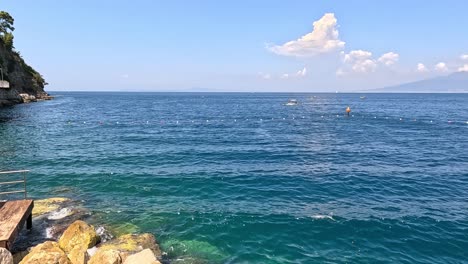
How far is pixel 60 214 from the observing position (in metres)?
19.5

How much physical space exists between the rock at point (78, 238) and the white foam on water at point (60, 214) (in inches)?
175

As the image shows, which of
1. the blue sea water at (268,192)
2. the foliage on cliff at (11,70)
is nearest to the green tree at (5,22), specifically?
the foliage on cliff at (11,70)

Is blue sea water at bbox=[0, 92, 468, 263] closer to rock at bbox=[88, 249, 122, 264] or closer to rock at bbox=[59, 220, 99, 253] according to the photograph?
rock at bbox=[88, 249, 122, 264]

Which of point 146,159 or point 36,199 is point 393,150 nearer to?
point 146,159

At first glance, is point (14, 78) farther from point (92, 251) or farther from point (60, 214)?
point (92, 251)

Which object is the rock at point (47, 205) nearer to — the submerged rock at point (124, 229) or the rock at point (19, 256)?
the submerged rock at point (124, 229)

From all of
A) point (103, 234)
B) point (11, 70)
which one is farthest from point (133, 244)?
point (11, 70)

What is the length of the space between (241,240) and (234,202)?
5173 millimetres

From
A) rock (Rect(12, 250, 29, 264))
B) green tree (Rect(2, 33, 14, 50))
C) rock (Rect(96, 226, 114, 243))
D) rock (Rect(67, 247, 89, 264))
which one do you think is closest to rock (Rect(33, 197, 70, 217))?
rock (Rect(96, 226, 114, 243))

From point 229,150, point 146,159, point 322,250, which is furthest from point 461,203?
point 146,159

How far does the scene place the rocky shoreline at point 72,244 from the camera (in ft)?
42.5

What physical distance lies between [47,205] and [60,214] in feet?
6.52

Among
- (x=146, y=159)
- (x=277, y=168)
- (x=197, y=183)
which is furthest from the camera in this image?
(x=146, y=159)

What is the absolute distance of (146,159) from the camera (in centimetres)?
3394
